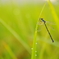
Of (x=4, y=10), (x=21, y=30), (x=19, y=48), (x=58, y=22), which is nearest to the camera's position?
(x=58, y=22)

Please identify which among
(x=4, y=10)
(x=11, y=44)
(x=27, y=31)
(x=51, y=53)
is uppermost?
(x=4, y=10)

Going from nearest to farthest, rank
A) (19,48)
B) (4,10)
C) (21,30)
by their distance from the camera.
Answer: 1. (19,48)
2. (21,30)
3. (4,10)

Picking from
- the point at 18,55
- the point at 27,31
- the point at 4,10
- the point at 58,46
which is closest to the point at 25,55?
the point at 18,55

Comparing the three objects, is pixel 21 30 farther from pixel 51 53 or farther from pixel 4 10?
pixel 4 10

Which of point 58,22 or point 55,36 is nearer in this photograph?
point 58,22

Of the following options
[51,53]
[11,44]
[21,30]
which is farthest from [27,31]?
[51,53]

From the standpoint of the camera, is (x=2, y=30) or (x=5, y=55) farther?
(x=2, y=30)

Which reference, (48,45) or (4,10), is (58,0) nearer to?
(48,45)

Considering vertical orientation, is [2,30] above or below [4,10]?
below

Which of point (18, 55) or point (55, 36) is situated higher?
point (55, 36)
